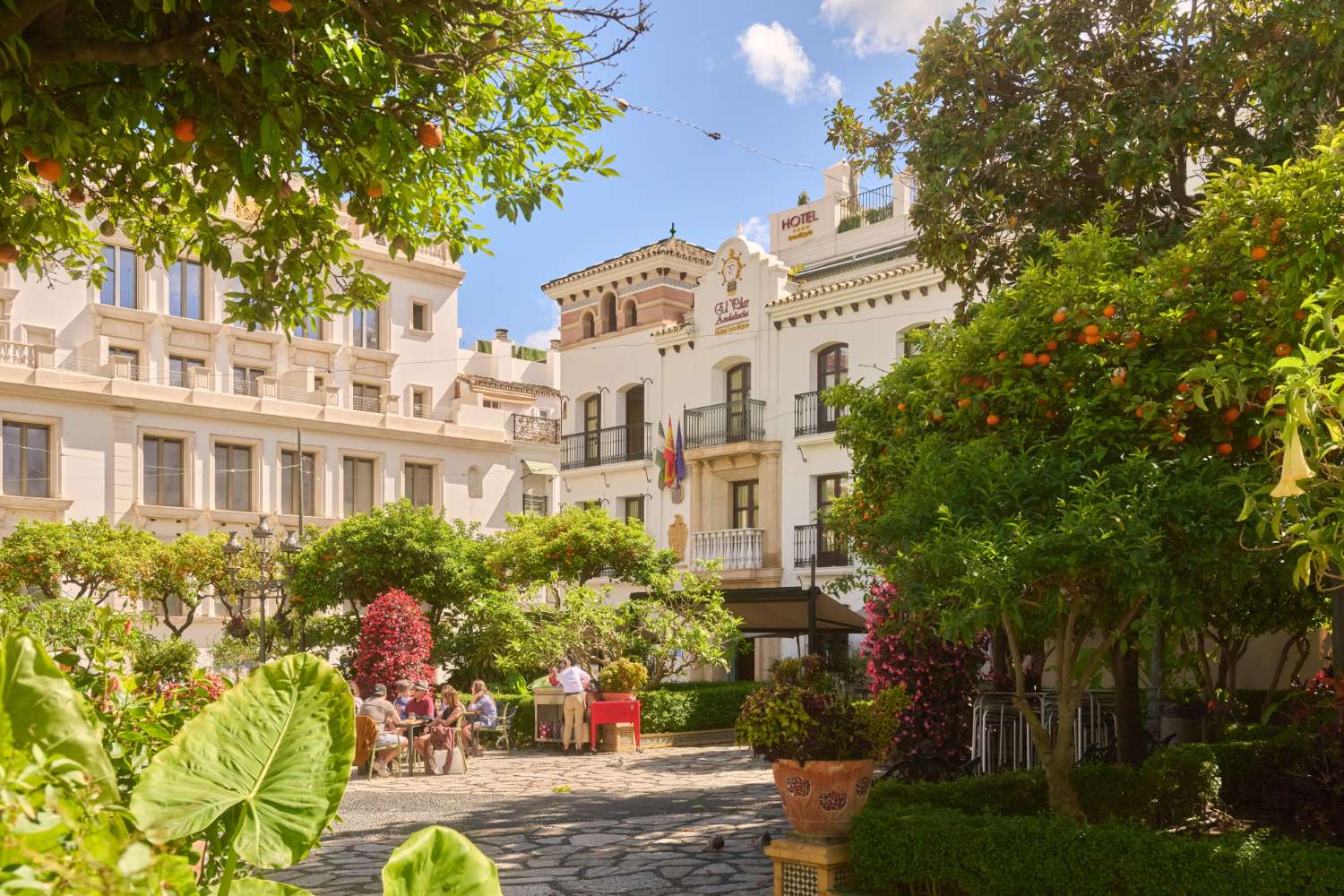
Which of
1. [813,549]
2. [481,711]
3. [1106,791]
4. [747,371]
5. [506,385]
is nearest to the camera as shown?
[1106,791]

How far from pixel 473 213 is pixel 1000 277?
18.2 feet

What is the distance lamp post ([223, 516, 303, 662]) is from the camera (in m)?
24.9

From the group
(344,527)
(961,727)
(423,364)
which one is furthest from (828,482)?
(423,364)

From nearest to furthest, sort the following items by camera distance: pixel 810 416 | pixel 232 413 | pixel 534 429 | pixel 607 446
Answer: pixel 810 416 < pixel 607 446 < pixel 232 413 < pixel 534 429

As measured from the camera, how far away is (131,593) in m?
29.8

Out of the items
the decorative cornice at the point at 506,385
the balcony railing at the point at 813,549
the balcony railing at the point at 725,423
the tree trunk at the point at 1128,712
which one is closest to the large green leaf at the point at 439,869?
the tree trunk at the point at 1128,712

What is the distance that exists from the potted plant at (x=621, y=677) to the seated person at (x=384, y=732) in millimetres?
4455

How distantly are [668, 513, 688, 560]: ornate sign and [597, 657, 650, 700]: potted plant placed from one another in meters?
9.60

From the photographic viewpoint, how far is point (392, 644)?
69.9ft

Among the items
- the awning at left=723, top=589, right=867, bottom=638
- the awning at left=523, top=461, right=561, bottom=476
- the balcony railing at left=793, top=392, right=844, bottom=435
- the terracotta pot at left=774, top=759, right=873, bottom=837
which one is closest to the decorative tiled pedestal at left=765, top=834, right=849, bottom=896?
the terracotta pot at left=774, top=759, right=873, bottom=837

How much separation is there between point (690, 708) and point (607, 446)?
500 inches

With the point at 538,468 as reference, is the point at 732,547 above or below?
below

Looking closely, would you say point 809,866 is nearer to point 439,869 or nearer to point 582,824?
point 582,824

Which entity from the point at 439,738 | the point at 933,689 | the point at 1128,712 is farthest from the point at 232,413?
the point at 1128,712
